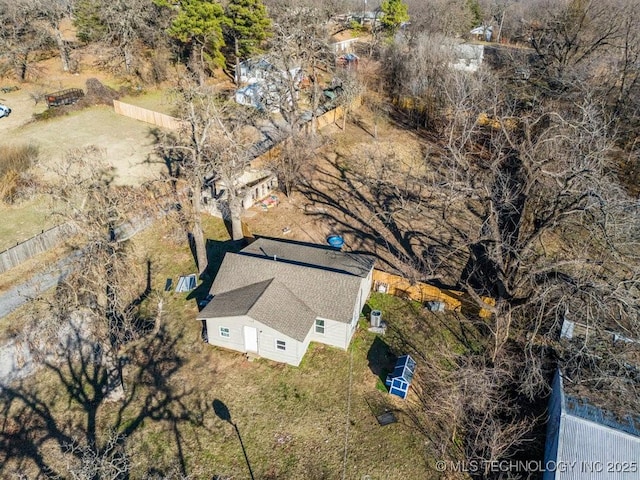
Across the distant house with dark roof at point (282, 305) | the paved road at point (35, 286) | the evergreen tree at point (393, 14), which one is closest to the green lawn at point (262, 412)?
the distant house with dark roof at point (282, 305)

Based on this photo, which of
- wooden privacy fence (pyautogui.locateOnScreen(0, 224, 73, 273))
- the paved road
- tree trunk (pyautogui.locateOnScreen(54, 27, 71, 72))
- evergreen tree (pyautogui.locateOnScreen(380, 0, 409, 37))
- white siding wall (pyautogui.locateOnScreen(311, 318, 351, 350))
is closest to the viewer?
white siding wall (pyautogui.locateOnScreen(311, 318, 351, 350))

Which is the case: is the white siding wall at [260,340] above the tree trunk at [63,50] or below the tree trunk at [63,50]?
below

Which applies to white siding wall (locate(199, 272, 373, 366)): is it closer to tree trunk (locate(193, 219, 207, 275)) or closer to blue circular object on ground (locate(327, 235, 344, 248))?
tree trunk (locate(193, 219, 207, 275))

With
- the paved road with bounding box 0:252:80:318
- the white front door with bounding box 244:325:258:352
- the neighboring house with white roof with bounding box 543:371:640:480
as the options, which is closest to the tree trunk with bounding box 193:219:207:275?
the paved road with bounding box 0:252:80:318

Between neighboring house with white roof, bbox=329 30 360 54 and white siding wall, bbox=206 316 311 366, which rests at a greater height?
neighboring house with white roof, bbox=329 30 360 54

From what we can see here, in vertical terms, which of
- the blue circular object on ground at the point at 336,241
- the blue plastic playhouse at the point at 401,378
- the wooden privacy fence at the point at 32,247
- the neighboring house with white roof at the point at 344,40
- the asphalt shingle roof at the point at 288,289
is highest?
the neighboring house with white roof at the point at 344,40

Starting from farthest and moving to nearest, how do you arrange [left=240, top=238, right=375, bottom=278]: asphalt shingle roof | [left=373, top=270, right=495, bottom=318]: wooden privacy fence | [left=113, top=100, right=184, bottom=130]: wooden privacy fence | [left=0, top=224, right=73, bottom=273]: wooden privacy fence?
[left=113, top=100, right=184, bottom=130]: wooden privacy fence, [left=0, top=224, right=73, bottom=273]: wooden privacy fence, [left=373, top=270, right=495, bottom=318]: wooden privacy fence, [left=240, top=238, right=375, bottom=278]: asphalt shingle roof

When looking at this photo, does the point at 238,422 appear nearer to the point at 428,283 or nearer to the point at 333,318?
the point at 333,318

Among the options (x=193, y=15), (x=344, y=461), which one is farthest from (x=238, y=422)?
(x=193, y=15)

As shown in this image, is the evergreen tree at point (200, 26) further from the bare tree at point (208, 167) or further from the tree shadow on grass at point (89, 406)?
the tree shadow on grass at point (89, 406)
